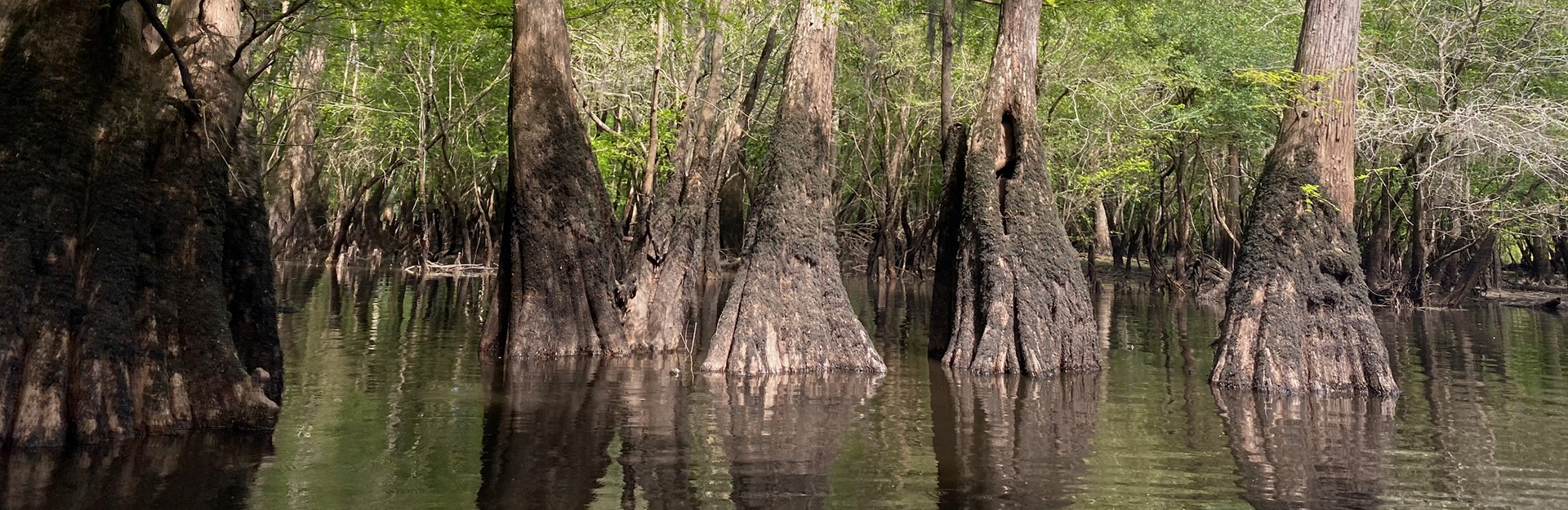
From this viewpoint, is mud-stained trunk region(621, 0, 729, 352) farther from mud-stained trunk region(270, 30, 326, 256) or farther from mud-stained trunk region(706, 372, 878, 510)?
mud-stained trunk region(270, 30, 326, 256)

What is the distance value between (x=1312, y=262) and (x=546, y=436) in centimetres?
768

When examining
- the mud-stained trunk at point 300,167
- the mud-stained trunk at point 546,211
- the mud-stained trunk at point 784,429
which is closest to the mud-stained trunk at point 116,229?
the mud-stained trunk at point 784,429

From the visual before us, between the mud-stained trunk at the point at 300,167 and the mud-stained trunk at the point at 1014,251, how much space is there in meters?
18.4

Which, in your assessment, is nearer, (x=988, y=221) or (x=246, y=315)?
(x=246, y=315)

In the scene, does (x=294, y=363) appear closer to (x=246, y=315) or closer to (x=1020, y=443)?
(x=246, y=315)

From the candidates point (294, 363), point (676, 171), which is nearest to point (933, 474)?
point (294, 363)

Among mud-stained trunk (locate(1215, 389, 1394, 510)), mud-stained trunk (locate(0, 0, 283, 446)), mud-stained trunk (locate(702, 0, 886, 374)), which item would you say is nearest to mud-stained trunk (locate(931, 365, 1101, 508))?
mud-stained trunk (locate(1215, 389, 1394, 510))

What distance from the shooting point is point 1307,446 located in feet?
30.6

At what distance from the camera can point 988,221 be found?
44.6ft

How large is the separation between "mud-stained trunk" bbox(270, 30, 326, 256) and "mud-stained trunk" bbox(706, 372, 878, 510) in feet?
61.0

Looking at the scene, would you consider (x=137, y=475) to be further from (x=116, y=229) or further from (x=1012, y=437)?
(x=1012, y=437)

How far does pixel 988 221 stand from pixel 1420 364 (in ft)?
20.6

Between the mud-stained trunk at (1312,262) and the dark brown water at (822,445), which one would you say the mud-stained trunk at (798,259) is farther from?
the mud-stained trunk at (1312,262)

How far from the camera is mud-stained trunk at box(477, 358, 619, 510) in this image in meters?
A: 7.21
